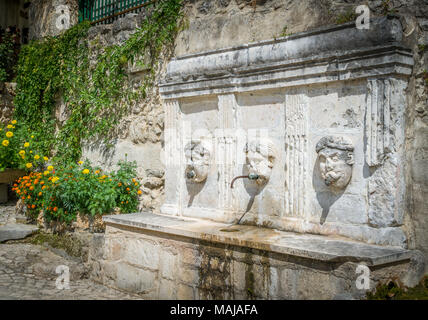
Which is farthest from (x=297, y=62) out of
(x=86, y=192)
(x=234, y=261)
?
(x=86, y=192)

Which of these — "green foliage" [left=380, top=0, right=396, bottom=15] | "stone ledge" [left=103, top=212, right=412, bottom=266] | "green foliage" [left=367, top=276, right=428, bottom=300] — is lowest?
"green foliage" [left=367, top=276, right=428, bottom=300]

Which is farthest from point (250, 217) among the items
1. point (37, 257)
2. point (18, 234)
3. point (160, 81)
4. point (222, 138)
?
point (18, 234)

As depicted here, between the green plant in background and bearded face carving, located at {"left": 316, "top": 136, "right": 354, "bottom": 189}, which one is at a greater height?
the green plant in background

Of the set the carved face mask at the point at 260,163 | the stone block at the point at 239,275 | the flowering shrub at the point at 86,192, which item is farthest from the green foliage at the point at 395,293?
the flowering shrub at the point at 86,192

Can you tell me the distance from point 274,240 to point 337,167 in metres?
0.73

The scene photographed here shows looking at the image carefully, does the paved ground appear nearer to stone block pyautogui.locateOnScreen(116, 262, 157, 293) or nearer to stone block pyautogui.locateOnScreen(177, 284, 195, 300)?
stone block pyautogui.locateOnScreen(116, 262, 157, 293)

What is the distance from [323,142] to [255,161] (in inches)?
27.2

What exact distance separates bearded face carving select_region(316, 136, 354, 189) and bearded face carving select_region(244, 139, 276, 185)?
56 centimetres

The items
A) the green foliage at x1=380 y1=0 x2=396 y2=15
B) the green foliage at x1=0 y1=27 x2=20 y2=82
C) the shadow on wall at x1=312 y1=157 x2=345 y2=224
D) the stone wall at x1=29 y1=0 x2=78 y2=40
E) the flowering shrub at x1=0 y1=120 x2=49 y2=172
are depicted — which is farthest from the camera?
the green foliage at x1=0 y1=27 x2=20 y2=82

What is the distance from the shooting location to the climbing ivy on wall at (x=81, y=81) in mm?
5375

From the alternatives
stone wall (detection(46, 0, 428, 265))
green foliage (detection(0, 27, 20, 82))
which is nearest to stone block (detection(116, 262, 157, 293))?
stone wall (detection(46, 0, 428, 265))

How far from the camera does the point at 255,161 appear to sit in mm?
4027

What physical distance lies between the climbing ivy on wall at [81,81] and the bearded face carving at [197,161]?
1.27 m

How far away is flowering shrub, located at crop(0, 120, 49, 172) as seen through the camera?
659 cm
